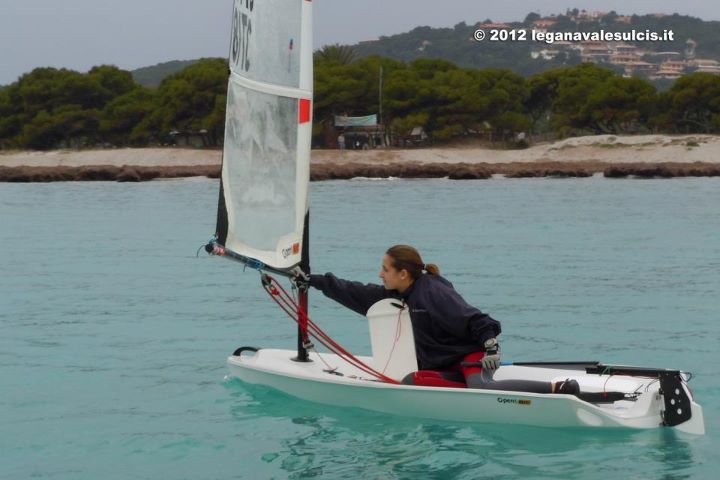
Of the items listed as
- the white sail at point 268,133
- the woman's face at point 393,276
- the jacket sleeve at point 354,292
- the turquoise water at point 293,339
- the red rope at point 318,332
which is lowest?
the turquoise water at point 293,339

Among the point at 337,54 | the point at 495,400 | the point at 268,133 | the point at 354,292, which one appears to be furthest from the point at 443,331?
the point at 337,54

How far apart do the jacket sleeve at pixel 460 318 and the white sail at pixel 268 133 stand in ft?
4.06

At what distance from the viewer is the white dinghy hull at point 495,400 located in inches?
292

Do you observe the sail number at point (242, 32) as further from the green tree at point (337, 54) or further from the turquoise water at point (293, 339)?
the green tree at point (337, 54)

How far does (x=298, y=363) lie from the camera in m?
8.86

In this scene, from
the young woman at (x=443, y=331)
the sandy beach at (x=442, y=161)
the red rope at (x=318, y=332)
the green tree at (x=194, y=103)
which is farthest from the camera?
the green tree at (x=194, y=103)

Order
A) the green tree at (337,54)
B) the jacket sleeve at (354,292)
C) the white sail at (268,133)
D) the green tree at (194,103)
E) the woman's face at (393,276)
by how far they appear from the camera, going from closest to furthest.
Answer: the woman's face at (393,276), the jacket sleeve at (354,292), the white sail at (268,133), the green tree at (194,103), the green tree at (337,54)

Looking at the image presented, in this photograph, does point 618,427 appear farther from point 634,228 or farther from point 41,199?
point 41,199

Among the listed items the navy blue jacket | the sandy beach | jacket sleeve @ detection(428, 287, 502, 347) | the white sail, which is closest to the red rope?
the white sail

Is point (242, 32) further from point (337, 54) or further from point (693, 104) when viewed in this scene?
point (337, 54)

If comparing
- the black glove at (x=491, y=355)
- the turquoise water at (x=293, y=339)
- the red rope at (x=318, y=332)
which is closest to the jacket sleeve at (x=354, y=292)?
the red rope at (x=318, y=332)

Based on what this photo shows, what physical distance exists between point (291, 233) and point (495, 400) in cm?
191

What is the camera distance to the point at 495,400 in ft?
24.4

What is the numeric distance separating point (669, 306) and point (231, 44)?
7834 mm
